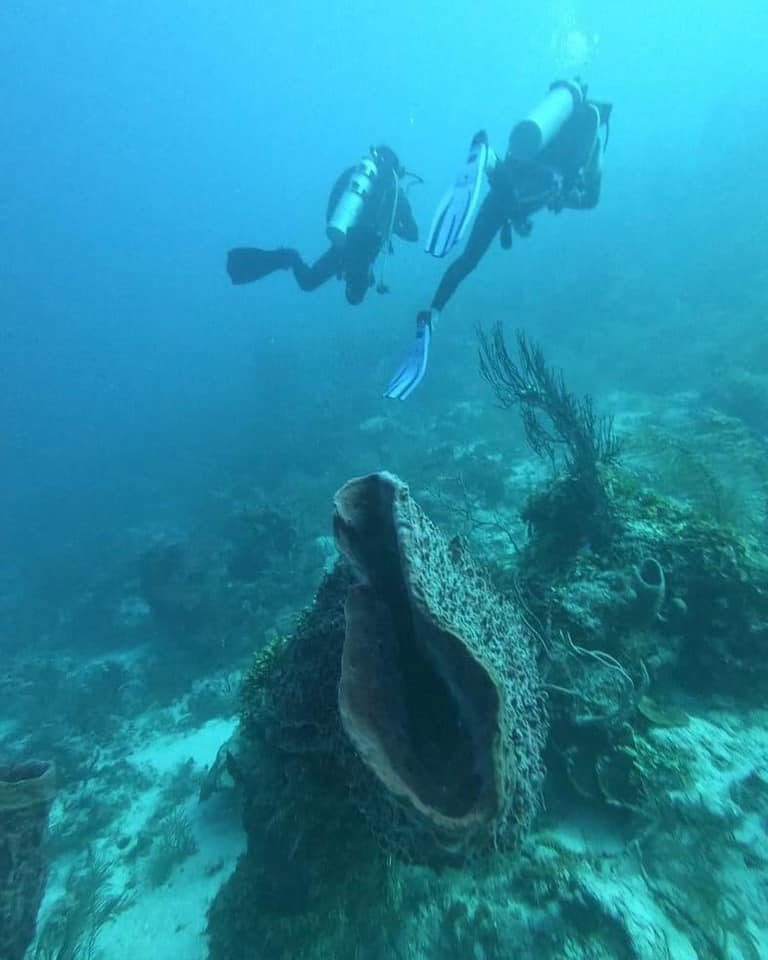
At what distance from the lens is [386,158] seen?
34.8ft

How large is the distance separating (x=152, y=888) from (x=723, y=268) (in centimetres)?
2386

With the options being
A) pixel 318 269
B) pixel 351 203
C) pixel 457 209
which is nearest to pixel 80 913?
pixel 457 209

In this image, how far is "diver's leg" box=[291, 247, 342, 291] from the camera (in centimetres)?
1028

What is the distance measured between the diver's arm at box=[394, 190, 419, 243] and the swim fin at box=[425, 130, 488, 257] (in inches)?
169

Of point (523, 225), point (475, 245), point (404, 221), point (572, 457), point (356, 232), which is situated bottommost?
point (572, 457)

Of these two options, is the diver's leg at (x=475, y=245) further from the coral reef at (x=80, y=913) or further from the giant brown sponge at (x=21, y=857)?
the coral reef at (x=80, y=913)

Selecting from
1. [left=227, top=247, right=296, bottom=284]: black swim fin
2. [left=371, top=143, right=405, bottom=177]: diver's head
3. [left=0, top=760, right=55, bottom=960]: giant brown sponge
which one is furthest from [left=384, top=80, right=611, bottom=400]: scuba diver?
[left=0, top=760, right=55, bottom=960]: giant brown sponge

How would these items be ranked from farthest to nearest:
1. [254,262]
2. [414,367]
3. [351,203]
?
[254,262], [351,203], [414,367]

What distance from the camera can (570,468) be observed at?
4.77 m

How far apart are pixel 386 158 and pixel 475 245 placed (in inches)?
172

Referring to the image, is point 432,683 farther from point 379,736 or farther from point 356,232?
point 356,232

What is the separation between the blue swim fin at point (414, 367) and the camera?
6102 millimetres

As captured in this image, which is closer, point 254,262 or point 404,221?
point 254,262

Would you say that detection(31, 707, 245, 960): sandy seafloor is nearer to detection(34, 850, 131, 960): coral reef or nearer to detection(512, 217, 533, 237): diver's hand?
detection(34, 850, 131, 960): coral reef
